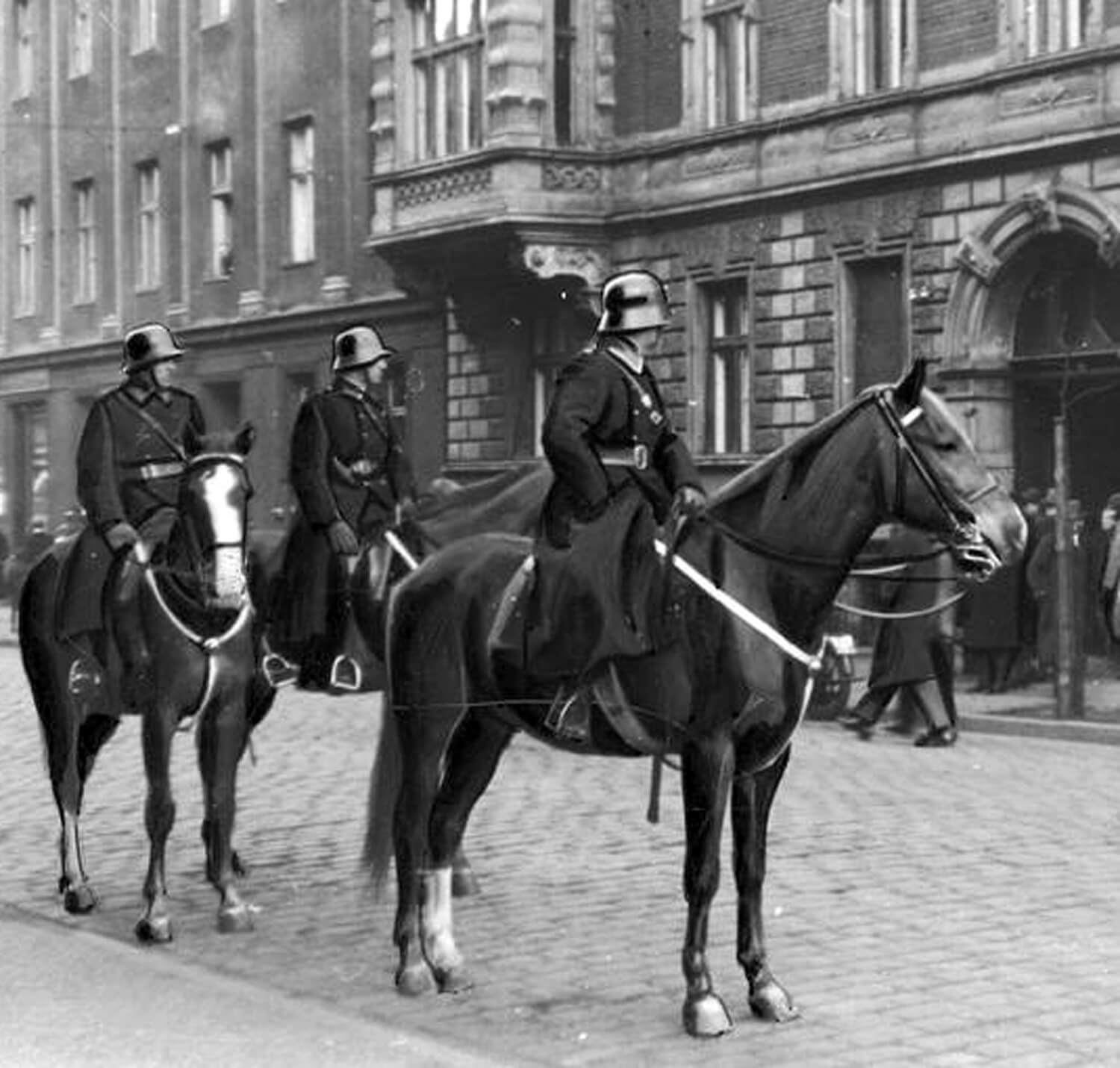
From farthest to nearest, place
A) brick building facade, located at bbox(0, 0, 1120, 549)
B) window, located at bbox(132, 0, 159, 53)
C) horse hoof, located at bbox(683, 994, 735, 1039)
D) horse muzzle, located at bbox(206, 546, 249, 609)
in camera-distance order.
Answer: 1. window, located at bbox(132, 0, 159, 53)
2. brick building facade, located at bbox(0, 0, 1120, 549)
3. horse muzzle, located at bbox(206, 546, 249, 609)
4. horse hoof, located at bbox(683, 994, 735, 1039)

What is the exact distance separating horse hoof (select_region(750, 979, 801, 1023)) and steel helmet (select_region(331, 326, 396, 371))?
4720mm

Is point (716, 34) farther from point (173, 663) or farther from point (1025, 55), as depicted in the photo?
point (173, 663)

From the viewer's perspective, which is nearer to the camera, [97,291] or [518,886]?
[518,886]

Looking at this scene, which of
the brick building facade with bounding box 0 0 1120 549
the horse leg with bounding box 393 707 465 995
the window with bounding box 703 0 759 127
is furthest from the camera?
the window with bounding box 703 0 759 127

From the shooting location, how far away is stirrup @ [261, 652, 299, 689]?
1167cm

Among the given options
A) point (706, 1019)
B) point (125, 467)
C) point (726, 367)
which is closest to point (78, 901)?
point (125, 467)

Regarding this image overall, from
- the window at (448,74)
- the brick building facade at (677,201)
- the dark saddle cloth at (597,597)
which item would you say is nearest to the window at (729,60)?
the brick building facade at (677,201)

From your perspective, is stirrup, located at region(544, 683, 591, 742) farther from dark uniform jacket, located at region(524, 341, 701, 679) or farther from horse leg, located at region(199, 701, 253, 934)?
horse leg, located at region(199, 701, 253, 934)

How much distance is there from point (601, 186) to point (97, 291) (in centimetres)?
1788

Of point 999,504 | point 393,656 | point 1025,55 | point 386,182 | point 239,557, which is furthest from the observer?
point 386,182

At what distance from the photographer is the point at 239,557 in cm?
984

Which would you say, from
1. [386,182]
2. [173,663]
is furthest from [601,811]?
[386,182]

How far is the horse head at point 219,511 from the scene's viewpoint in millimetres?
9781

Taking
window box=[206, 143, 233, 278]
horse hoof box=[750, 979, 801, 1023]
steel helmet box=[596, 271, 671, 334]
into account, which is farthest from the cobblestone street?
window box=[206, 143, 233, 278]
